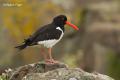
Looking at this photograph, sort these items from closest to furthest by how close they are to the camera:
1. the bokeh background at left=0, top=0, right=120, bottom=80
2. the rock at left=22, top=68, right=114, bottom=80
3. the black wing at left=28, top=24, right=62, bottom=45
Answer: the rock at left=22, top=68, right=114, bottom=80, the black wing at left=28, top=24, right=62, bottom=45, the bokeh background at left=0, top=0, right=120, bottom=80

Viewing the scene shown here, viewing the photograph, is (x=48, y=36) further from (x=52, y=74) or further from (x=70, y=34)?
(x=70, y=34)

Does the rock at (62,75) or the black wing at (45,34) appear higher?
the black wing at (45,34)

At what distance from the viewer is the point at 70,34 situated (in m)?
28.5

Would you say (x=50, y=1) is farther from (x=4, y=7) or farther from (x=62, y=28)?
(x=62, y=28)

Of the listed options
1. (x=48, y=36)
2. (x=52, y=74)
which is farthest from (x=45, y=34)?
(x=52, y=74)

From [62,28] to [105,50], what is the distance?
11.4 metres

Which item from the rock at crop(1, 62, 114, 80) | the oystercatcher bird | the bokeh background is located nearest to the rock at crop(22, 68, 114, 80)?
the rock at crop(1, 62, 114, 80)

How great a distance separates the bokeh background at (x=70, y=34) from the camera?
81.7ft

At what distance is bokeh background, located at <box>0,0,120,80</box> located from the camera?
980 inches

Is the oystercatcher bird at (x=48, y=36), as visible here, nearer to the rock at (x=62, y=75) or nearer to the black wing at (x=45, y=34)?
the black wing at (x=45, y=34)

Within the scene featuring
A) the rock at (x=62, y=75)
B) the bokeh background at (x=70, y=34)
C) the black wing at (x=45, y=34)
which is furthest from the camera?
the bokeh background at (x=70, y=34)

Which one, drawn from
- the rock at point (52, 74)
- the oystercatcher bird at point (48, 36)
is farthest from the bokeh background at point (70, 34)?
the rock at point (52, 74)

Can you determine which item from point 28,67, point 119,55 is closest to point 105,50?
point 119,55

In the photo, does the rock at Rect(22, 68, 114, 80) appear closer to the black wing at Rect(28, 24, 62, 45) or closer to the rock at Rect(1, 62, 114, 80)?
the rock at Rect(1, 62, 114, 80)
